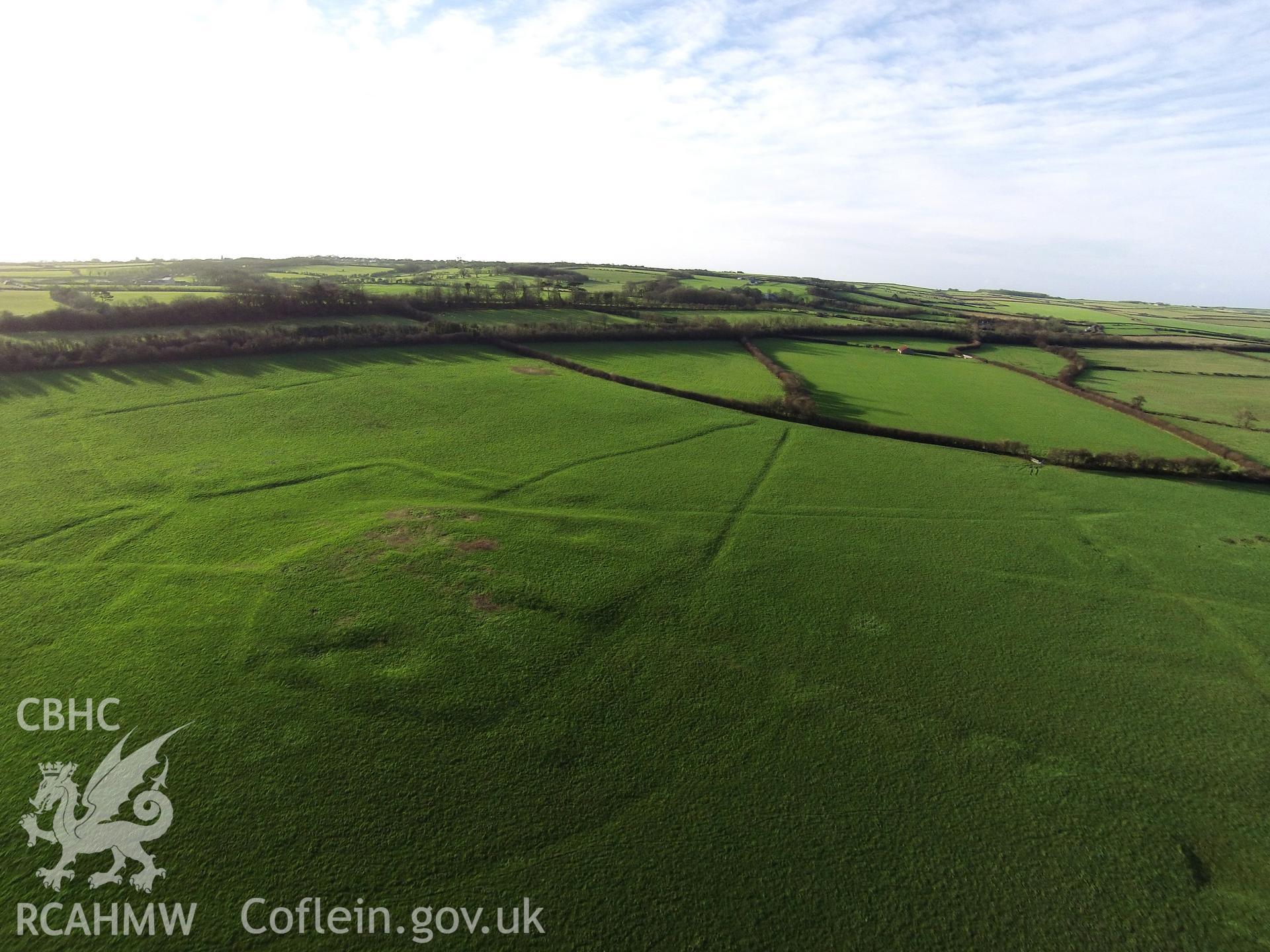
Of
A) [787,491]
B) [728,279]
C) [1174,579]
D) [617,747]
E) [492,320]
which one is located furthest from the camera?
[728,279]

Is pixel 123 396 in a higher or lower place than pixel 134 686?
higher

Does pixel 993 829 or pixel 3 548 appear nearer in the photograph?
pixel 993 829

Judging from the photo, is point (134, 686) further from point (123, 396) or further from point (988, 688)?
point (123, 396)

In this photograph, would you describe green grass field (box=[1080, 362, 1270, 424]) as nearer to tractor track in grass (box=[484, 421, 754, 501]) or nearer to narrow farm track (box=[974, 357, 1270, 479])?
narrow farm track (box=[974, 357, 1270, 479])

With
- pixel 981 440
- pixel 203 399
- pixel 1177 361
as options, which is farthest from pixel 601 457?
pixel 1177 361

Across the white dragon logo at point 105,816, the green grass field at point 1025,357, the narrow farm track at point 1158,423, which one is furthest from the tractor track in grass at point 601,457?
the green grass field at point 1025,357

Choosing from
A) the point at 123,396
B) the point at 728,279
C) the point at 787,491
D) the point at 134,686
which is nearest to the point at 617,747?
the point at 134,686

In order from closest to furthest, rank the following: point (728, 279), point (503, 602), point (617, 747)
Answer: point (617, 747)
point (503, 602)
point (728, 279)
